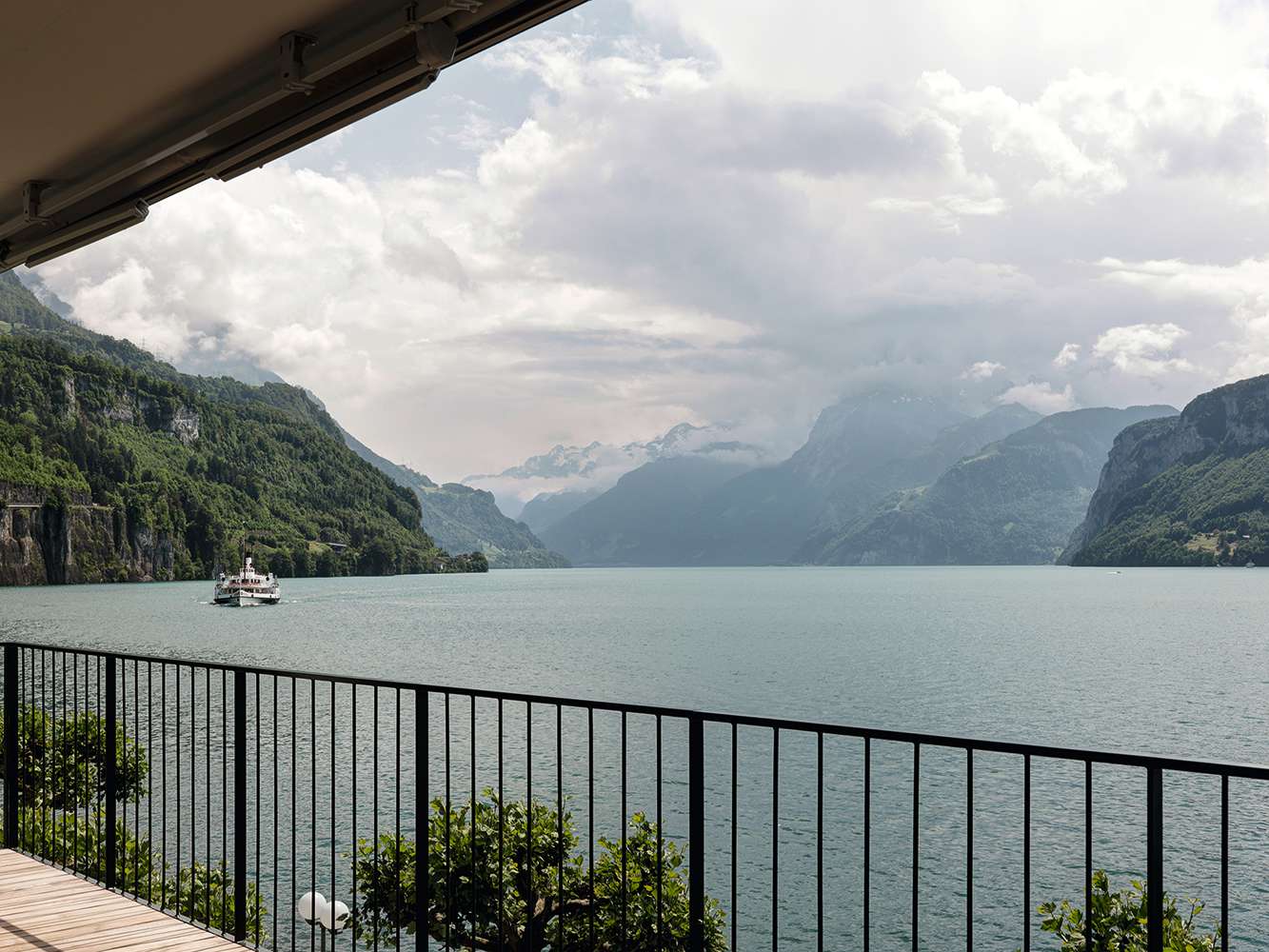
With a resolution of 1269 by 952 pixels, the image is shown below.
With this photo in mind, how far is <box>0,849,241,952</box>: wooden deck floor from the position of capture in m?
3.65

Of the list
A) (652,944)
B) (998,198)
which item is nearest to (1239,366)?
(998,198)

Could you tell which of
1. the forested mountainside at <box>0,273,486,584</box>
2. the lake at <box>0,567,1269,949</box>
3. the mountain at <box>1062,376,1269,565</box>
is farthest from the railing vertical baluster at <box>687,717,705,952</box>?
the mountain at <box>1062,376,1269,565</box>

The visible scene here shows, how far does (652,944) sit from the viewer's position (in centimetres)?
752

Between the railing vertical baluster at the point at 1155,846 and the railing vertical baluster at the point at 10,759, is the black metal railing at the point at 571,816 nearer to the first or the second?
the railing vertical baluster at the point at 10,759

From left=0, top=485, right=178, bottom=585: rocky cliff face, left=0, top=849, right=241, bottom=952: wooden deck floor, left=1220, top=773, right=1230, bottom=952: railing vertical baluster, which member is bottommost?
left=0, top=485, right=178, bottom=585: rocky cliff face

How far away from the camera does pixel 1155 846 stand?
2.08m

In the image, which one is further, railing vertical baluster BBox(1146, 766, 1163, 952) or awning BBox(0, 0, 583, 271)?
awning BBox(0, 0, 583, 271)

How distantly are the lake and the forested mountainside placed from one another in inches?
235

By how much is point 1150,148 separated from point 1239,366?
175ft

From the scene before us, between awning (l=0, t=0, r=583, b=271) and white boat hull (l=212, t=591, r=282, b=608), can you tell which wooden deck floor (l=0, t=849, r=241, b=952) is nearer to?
awning (l=0, t=0, r=583, b=271)

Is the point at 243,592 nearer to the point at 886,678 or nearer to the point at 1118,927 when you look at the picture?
the point at 886,678

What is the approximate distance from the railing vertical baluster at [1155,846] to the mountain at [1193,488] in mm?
107008

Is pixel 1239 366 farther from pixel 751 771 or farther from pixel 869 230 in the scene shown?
pixel 751 771

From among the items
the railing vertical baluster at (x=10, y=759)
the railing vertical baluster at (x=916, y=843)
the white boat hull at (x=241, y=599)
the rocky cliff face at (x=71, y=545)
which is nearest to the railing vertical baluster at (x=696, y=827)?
the railing vertical baluster at (x=916, y=843)
